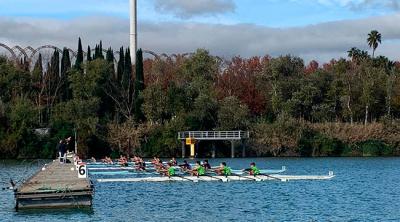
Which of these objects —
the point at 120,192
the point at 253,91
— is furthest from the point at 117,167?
the point at 253,91

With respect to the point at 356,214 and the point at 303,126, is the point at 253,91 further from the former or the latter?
the point at 356,214

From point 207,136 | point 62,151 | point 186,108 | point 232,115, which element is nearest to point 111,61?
point 186,108

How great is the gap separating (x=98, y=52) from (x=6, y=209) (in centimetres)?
7125

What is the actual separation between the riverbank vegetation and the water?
3573 cm

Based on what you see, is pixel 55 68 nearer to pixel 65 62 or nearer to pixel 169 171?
pixel 65 62

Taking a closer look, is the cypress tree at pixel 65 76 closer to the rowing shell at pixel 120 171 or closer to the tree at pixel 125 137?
the tree at pixel 125 137

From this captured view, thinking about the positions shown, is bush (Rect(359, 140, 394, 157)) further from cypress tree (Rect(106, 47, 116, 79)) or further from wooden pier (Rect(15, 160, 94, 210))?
wooden pier (Rect(15, 160, 94, 210))

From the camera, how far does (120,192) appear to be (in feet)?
173

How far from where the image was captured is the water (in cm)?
3953

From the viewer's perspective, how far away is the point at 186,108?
107 meters

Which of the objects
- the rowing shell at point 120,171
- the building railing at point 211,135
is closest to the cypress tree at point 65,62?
the building railing at point 211,135

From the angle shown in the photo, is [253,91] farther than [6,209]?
Yes

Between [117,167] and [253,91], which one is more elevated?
[253,91]

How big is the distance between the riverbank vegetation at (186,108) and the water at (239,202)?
3573 centimetres
